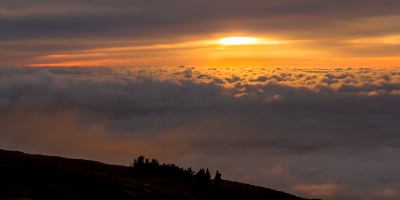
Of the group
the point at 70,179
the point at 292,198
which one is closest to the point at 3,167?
the point at 70,179

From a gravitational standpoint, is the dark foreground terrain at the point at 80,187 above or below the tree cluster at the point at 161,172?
below

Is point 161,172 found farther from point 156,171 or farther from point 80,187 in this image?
point 80,187

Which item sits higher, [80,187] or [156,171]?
[156,171]

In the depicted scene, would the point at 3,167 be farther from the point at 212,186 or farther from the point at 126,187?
the point at 212,186

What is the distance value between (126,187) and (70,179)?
3855 mm

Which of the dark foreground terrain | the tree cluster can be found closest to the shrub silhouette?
the tree cluster

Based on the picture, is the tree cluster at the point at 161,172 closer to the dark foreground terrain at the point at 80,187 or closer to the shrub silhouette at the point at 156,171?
the shrub silhouette at the point at 156,171

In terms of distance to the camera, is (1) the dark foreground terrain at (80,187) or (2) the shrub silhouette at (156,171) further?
(2) the shrub silhouette at (156,171)

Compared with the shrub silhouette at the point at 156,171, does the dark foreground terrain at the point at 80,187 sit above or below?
below

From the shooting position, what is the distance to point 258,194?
43.0 meters

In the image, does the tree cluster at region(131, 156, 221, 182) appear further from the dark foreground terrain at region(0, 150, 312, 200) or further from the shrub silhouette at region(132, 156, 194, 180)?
the dark foreground terrain at region(0, 150, 312, 200)

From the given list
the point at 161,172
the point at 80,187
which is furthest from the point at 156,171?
the point at 80,187


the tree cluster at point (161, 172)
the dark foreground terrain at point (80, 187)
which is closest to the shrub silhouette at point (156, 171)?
the tree cluster at point (161, 172)

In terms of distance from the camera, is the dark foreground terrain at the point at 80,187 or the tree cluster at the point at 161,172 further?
the tree cluster at the point at 161,172
